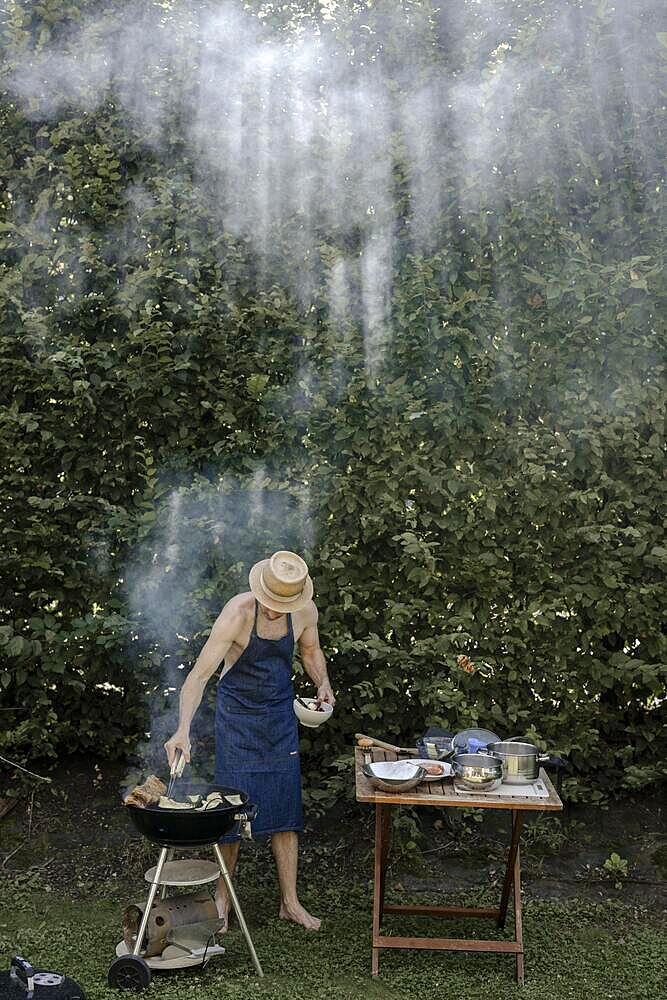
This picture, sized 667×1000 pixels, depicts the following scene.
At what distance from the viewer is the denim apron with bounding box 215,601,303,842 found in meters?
4.66

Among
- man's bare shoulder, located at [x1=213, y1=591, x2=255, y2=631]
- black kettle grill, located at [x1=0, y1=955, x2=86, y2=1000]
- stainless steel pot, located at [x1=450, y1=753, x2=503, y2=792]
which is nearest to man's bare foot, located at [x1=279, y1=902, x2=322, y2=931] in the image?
stainless steel pot, located at [x1=450, y1=753, x2=503, y2=792]

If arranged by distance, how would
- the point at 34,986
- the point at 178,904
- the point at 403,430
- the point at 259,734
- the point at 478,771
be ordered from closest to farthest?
the point at 34,986 → the point at 478,771 → the point at 178,904 → the point at 259,734 → the point at 403,430

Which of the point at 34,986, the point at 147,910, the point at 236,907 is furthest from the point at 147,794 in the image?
the point at 34,986

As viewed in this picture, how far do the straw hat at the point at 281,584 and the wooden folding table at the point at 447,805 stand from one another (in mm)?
720

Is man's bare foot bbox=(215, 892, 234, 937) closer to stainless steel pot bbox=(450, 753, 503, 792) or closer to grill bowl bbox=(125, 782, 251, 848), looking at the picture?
grill bowl bbox=(125, 782, 251, 848)

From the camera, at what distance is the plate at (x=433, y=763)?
166 inches

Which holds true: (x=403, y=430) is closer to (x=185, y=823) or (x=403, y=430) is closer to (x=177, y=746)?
(x=177, y=746)

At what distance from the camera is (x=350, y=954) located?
4461 millimetres

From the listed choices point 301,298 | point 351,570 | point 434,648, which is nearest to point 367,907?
point 434,648

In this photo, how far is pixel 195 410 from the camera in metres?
5.60

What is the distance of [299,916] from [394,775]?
1.02 meters

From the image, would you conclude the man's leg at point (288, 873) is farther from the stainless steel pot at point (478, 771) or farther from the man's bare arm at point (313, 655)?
the stainless steel pot at point (478, 771)

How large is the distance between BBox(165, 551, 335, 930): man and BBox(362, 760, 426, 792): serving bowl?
56cm

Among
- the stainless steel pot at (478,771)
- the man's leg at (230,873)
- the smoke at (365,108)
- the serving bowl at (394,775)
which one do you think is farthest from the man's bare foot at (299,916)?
the smoke at (365,108)
